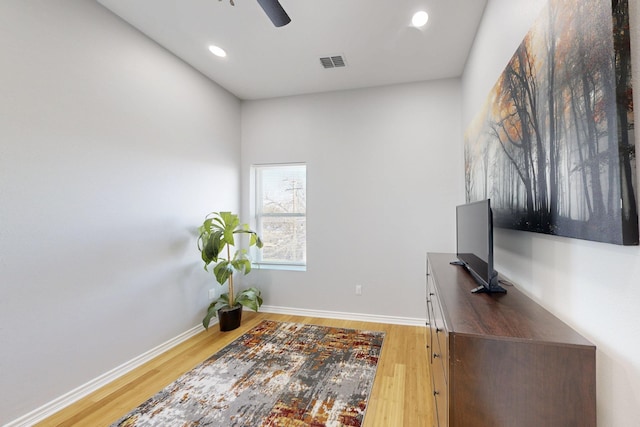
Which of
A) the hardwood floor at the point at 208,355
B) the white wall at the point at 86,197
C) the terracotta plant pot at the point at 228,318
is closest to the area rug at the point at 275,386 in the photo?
the hardwood floor at the point at 208,355

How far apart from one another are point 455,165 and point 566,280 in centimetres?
241

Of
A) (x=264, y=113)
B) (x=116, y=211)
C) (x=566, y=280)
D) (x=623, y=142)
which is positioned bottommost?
(x=566, y=280)

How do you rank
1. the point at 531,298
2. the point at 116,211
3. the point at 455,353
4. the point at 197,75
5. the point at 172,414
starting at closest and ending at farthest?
the point at 455,353 → the point at 531,298 → the point at 172,414 → the point at 116,211 → the point at 197,75

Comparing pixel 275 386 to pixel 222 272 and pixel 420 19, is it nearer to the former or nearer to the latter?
pixel 222 272

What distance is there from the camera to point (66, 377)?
1.94m

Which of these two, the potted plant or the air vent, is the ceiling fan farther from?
the potted plant

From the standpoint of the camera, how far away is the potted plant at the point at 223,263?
2.98m

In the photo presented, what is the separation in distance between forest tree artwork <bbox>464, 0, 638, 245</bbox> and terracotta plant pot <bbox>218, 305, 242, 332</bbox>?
293 centimetres

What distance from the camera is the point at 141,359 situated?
8.12 ft

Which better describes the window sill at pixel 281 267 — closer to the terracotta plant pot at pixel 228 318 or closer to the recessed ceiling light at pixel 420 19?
the terracotta plant pot at pixel 228 318

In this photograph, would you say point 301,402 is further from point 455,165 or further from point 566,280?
point 455,165

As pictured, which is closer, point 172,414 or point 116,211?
point 172,414

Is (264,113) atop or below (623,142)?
atop

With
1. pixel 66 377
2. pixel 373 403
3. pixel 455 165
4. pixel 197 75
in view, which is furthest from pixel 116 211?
pixel 455 165
